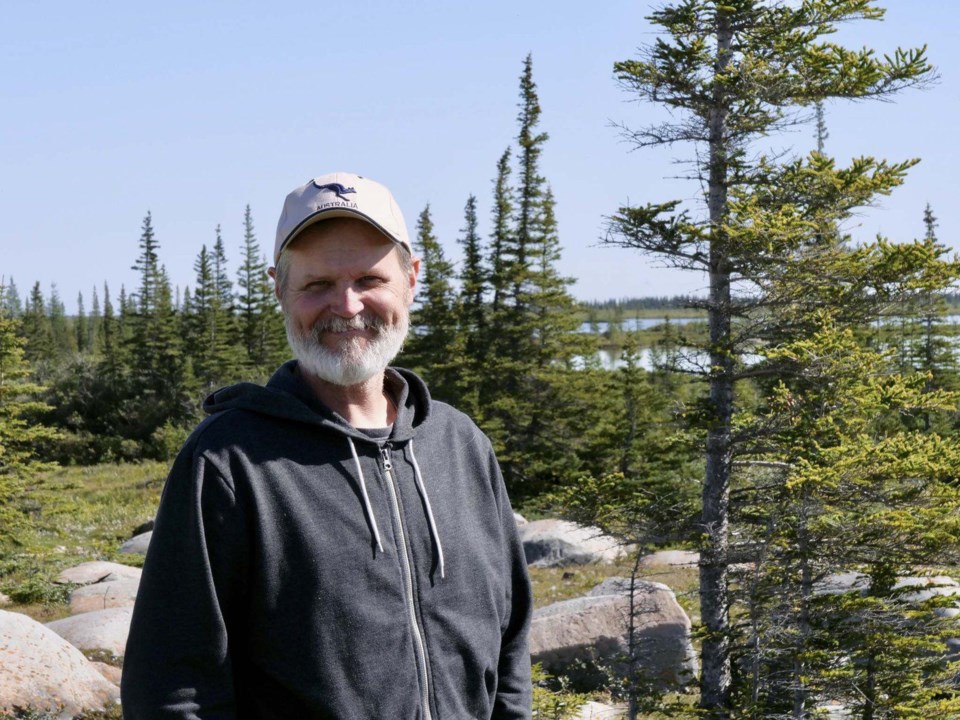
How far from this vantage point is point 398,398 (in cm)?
307

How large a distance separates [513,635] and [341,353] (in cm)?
115

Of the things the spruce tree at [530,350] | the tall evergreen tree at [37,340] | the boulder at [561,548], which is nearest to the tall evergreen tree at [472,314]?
the spruce tree at [530,350]

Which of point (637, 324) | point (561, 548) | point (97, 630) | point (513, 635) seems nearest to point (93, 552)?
point (561, 548)

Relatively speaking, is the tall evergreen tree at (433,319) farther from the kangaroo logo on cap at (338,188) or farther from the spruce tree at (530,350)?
the kangaroo logo on cap at (338,188)

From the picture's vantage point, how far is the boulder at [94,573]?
1852cm

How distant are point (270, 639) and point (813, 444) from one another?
9634 millimetres

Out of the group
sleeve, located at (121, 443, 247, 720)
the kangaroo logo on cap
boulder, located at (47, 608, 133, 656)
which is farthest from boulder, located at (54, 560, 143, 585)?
the kangaroo logo on cap

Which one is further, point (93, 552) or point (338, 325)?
point (93, 552)

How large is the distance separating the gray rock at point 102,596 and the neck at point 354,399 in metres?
14.3

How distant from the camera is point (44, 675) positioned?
9148mm

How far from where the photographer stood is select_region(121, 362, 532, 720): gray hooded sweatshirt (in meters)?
2.33

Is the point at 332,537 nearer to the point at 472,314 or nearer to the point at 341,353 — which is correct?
the point at 341,353

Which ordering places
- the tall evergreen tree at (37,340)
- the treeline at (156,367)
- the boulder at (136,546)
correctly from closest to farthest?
the boulder at (136,546)
the treeline at (156,367)
the tall evergreen tree at (37,340)

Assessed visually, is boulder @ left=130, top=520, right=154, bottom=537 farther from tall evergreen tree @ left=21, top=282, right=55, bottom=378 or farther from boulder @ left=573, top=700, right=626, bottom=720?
tall evergreen tree @ left=21, top=282, right=55, bottom=378
